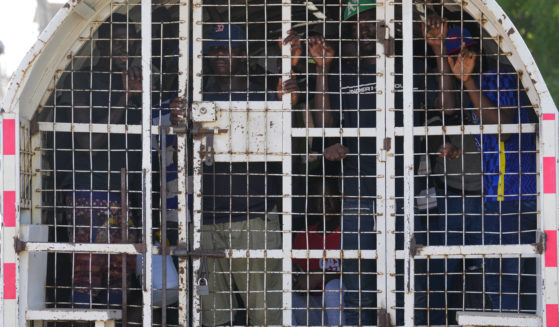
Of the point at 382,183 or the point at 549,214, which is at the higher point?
the point at 382,183

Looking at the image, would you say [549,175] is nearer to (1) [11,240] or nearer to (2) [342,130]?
(2) [342,130]

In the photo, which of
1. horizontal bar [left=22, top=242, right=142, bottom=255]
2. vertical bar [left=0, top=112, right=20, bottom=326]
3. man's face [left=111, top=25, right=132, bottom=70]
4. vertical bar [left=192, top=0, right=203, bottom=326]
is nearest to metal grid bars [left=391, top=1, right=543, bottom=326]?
vertical bar [left=192, top=0, right=203, bottom=326]

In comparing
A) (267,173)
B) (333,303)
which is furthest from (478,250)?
(267,173)

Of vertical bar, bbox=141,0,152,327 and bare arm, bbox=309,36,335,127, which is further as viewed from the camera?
bare arm, bbox=309,36,335,127

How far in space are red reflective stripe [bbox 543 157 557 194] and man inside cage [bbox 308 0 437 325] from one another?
78 centimetres

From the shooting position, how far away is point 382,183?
4250 mm

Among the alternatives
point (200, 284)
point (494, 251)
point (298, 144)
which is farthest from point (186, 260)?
point (494, 251)

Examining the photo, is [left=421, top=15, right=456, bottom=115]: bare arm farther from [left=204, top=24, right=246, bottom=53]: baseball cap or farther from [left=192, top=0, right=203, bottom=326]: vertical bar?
[left=192, top=0, right=203, bottom=326]: vertical bar

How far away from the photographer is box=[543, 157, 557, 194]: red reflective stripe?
4039 millimetres

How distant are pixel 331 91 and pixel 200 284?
1.48 meters

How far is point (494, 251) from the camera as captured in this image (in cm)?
409

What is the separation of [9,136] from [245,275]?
5.47 ft

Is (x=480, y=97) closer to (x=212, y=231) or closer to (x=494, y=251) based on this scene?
(x=494, y=251)

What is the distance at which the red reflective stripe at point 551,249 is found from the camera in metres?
4.03
